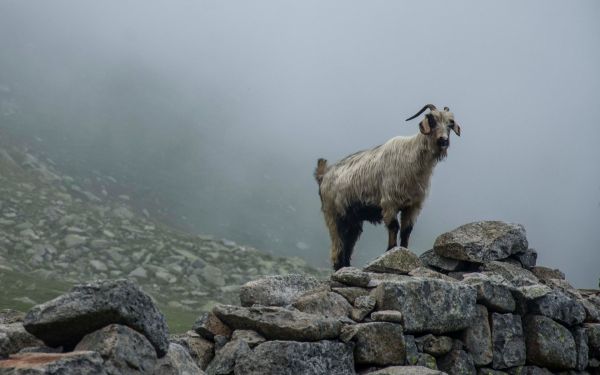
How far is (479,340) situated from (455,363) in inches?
25.0

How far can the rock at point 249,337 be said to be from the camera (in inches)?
286

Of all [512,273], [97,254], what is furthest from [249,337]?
[97,254]

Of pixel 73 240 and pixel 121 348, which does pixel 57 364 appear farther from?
pixel 73 240

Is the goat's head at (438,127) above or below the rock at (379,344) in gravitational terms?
above

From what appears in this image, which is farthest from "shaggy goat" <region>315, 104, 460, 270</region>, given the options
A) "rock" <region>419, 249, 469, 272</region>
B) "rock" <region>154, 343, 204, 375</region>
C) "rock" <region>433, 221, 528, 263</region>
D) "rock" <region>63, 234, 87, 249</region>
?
"rock" <region>63, 234, 87, 249</region>

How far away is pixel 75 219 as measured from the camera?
101 feet

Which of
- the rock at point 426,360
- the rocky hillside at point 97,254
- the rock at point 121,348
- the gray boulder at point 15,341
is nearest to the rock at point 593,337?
the rock at point 426,360

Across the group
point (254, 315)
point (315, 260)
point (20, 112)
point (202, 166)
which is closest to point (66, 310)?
point (254, 315)

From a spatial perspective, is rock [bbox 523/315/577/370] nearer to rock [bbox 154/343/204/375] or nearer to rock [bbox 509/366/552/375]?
rock [bbox 509/366/552/375]

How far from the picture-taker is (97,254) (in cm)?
2786

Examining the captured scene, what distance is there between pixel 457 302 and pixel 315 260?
41.9 m

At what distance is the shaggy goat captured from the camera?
11.9 metres

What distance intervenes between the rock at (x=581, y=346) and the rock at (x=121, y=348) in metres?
7.35

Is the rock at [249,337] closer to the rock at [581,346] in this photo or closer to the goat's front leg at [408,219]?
the goat's front leg at [408,219]
